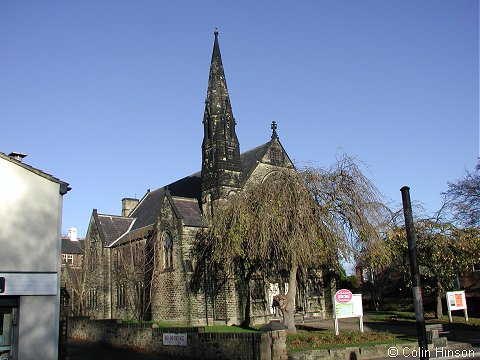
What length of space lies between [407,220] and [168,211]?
76.3 feet

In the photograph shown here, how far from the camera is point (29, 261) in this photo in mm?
14414

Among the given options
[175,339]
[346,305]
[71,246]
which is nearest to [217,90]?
[346,305]

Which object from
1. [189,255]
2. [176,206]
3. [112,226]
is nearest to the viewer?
[189,255]

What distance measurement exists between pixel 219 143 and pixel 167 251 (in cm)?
836

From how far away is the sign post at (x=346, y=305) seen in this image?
70.7ft

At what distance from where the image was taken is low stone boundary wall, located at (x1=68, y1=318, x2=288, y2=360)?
16.0 metres

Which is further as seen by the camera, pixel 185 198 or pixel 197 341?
pixel 185 198

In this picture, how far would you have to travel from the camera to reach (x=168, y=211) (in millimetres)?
33531

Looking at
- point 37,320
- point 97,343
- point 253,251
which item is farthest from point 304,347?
point 97,343

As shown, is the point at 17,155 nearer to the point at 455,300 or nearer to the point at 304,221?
the point at 304,221

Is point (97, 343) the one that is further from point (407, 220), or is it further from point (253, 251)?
point (407, 220)

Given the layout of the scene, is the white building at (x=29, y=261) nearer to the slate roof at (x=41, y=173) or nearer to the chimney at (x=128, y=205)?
the slate roof at (x=41, y=173)

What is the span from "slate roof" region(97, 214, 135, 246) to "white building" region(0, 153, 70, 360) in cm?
2696

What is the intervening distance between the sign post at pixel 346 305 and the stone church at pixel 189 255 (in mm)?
9018
